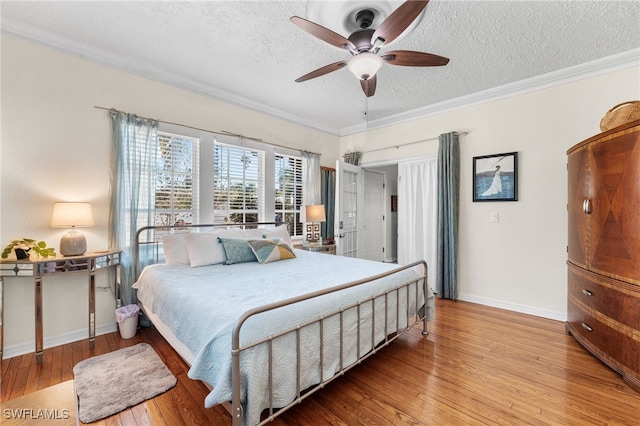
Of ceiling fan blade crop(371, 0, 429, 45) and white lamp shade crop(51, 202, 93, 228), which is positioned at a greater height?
ceiling fan blade crop(371, 0, 429, 45)

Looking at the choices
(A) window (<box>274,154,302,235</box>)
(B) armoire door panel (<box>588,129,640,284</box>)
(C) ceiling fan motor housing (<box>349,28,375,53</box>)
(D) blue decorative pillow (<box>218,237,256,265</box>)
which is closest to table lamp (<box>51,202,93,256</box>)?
(D) blue decorative pillow (<box>218,237,256,265</box>)

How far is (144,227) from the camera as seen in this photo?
295cm

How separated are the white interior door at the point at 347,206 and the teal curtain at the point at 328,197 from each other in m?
0.42

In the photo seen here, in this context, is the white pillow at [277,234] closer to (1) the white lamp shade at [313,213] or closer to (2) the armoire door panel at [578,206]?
(1) the white lamp shade at [313,213]

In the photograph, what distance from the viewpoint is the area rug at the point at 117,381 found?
5.84 ft

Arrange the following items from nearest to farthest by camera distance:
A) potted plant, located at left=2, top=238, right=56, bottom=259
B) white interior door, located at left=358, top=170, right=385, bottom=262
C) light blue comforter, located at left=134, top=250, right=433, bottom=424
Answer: light blue comforter, located at left=134, top=250, right=433, bottom=424, potted plant, located at left=2, top=238, right=56, bottom=259, white interior door, located at left=358, top=170, right=385, bottom=262

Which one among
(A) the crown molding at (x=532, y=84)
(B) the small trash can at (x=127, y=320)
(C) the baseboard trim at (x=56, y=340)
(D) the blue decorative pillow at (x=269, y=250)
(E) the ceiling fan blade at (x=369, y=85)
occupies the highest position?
(A) the crown molding at (x=532, y=84)

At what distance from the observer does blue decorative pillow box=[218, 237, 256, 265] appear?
2941 mm

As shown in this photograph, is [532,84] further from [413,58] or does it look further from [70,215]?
[70,215]

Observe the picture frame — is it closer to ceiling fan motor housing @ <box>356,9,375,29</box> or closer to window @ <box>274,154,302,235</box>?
ceiling fan motor housing @ <box>356,9,375,29</box>

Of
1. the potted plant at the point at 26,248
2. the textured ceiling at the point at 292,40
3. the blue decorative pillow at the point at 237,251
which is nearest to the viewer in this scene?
Answer: the textured ceiling at the point at 292,40

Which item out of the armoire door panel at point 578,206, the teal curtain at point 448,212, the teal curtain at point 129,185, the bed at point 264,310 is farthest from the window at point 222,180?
the armoire door panel at point 578,206

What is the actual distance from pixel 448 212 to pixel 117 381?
13.2ft

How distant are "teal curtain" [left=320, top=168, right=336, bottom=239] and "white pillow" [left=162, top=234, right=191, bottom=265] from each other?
2513 mm
